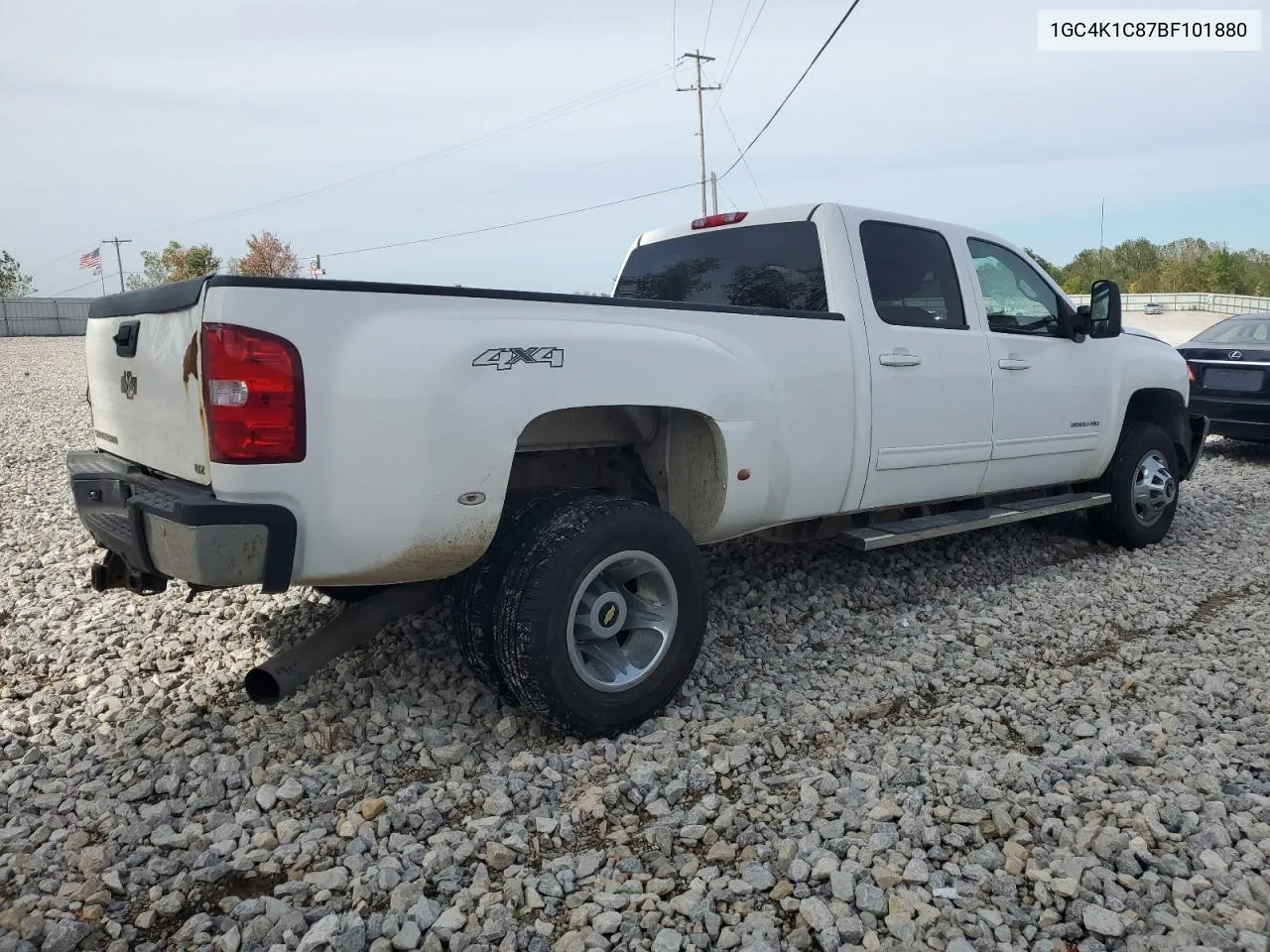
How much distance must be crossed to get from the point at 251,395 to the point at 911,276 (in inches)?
127

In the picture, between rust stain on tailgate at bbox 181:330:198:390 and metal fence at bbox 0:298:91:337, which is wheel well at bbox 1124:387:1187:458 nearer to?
rust stain on tailgate at bbox 181:330:198:390

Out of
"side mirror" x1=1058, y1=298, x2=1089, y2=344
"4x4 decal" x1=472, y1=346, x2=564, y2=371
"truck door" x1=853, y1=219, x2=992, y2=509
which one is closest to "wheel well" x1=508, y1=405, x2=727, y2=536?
"4x4 decal" x1=472, y1=346, x2=564, y2=371

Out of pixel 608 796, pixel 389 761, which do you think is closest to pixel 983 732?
pixel 608 796

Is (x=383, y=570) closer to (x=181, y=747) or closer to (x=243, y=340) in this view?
(x=243, y=340)

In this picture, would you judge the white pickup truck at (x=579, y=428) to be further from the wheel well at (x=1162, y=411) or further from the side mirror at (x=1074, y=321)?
the wheel well at (x=1162, y=411)

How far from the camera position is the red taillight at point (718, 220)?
15.5 feet

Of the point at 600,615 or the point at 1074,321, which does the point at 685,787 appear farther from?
the point at 1074,321

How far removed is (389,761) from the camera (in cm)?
327

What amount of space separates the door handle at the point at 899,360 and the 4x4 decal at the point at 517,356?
1750 mm

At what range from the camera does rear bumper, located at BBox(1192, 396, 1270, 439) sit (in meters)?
9.11

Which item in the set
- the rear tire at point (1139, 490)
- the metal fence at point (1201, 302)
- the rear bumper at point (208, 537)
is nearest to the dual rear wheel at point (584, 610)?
the rear bumper at point (208, 537)

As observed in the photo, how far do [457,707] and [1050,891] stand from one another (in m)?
2.12

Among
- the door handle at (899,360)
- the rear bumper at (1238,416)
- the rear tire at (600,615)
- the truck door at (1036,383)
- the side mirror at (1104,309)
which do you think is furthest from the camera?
the rear bumper at (1238,416)

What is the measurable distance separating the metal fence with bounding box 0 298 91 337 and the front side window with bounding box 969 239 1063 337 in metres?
45.3
